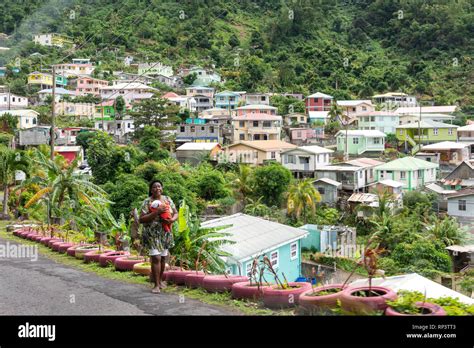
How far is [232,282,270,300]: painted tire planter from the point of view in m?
5.32

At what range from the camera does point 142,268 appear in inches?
264

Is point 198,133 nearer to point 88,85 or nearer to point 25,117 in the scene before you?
point 25,117

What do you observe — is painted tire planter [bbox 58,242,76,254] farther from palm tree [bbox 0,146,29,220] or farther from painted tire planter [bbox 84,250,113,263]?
palm tree [bbox 0,146,29,220]

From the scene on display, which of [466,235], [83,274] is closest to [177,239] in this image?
[83,274]

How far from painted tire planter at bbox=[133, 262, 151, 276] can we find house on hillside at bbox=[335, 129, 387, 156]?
2946 centimetres

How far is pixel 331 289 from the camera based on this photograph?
4801 millimetres

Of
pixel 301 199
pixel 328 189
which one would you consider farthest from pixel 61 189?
pixel 328 189

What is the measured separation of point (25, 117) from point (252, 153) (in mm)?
17885

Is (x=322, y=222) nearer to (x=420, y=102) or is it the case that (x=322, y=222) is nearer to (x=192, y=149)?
(x=192, y=149)

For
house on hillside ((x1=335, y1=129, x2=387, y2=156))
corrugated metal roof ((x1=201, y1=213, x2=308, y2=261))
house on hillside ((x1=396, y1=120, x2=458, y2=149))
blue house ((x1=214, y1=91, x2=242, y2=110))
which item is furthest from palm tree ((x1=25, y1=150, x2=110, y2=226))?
blue house ((x1=214, y1=91, x2=242, y2=110))

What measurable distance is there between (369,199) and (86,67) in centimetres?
4187

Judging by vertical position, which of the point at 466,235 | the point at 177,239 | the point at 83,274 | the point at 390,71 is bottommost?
the point at 466,235
